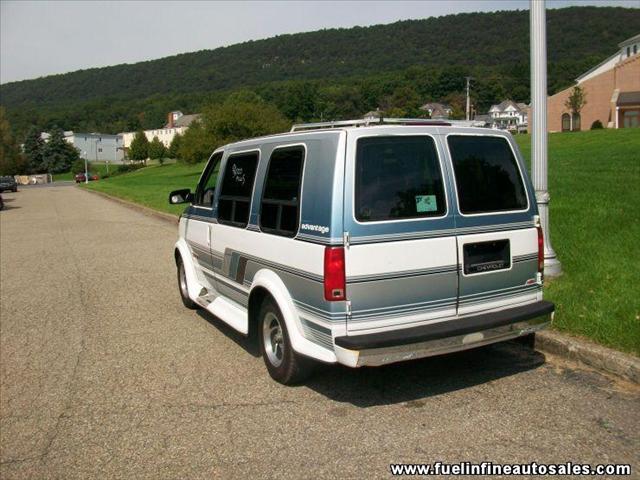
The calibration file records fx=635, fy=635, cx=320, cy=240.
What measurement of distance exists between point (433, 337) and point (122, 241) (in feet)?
40.0

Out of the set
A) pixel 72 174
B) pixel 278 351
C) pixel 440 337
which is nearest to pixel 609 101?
pixel 278 351

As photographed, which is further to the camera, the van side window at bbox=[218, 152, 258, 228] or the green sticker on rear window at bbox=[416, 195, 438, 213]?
the van side window at bbox=[218, 152, 258, 228]

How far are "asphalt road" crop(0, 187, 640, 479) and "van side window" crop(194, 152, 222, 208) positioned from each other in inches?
55.3

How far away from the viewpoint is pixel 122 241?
15.2 m

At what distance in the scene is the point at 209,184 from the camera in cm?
689

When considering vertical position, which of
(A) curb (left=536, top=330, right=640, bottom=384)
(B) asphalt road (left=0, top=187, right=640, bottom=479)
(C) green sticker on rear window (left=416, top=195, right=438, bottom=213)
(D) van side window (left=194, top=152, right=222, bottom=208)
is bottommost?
(B) asphalt road (left=0, top=187, right=640, bottom=479)

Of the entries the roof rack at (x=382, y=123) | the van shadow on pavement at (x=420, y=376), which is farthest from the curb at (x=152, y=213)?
the roof rack at (x=382, y=123)

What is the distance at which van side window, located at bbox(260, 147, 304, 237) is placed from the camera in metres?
4.79

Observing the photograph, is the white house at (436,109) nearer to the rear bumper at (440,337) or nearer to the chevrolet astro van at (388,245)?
the chevrolet astro van at (388,245)

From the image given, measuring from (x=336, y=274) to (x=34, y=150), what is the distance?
141 meters

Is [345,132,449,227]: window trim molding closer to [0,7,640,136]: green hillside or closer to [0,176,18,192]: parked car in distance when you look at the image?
[0,176,18,192]: parked car in distance

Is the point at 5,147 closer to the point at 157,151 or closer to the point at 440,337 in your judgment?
the point at 157,151

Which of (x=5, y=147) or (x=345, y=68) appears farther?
(x=345, y=68)

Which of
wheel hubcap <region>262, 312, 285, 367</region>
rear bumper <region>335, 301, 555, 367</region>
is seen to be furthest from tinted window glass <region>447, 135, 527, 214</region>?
wheel hubcap <region>262, 312, 285, 367</region>
